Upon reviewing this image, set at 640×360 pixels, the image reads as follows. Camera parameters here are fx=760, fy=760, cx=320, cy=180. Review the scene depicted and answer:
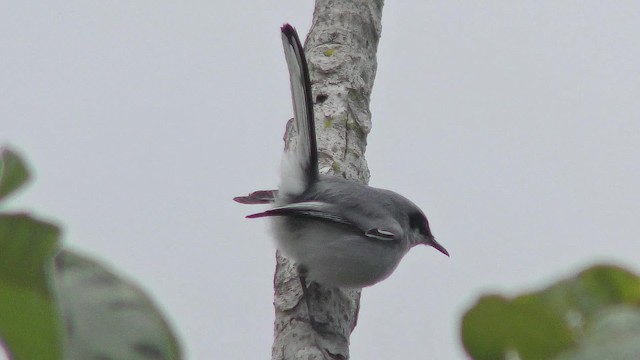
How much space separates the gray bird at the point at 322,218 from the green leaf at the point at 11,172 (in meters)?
2.33

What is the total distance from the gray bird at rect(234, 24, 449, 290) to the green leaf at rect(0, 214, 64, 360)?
7.84ft

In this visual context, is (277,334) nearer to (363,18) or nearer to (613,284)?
(363,18)

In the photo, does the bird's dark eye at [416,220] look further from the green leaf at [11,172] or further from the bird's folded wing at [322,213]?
the green leaf at [11,172]

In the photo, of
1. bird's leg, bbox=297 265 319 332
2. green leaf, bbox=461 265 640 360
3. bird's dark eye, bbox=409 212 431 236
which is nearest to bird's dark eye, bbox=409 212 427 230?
bird's dark eye, bbox=409 212 431 236

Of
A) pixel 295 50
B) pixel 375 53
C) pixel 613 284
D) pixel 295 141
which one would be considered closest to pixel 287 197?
pixel 295 141

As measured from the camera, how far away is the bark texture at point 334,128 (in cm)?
275

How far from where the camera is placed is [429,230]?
4066mm

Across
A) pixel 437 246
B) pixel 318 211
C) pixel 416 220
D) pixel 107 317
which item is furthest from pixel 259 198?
pixel 107 317

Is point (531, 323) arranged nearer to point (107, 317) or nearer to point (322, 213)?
point (107, 317)

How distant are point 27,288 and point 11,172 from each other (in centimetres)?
12

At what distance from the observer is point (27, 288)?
67 cm

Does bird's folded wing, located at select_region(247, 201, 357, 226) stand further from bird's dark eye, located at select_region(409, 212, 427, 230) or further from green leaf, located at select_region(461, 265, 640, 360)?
green leaf, located at select_region(461, 265, 640, 360)

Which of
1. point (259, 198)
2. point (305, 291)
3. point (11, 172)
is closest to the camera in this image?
point (11, 172)

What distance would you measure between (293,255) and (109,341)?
261 centimetres
